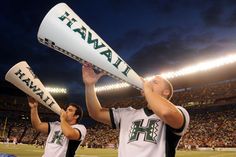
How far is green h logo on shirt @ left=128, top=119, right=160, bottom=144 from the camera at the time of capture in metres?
3.38

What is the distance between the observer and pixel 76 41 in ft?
8.96

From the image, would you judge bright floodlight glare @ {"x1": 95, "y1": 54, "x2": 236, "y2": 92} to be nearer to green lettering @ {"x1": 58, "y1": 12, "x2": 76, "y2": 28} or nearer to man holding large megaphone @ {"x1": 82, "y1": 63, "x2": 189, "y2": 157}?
man holding large megaphone @ {"x1": 82, "y1": 63, "x2": 189, "y2": 157}

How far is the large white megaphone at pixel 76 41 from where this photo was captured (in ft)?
8.89

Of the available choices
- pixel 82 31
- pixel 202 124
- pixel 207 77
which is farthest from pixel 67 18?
pixel 202 124

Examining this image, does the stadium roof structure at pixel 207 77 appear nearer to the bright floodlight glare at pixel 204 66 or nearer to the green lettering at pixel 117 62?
the bright floodlight glare at pixel 204 66

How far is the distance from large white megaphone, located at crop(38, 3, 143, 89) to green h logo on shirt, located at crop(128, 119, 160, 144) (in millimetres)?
762

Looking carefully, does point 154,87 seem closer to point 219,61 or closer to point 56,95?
point 219,61

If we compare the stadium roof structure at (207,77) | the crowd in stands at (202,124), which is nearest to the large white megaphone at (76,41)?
the crowd in stands at (202,124)

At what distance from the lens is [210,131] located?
40375 mm

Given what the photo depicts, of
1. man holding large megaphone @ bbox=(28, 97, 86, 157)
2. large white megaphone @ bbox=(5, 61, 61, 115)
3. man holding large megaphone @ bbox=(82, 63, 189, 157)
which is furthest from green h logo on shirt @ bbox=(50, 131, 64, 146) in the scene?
man holding large megaphone @ bbox=(82, 63, 189, 157)

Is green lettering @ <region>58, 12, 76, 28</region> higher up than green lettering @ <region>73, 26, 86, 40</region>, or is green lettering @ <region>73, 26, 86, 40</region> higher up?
green lettering @ <region>58, 12, 76, 28</region>

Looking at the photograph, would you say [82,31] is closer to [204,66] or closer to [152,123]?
[152,123]

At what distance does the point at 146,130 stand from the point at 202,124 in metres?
41.8

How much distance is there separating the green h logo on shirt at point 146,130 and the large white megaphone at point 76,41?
0.76 m
